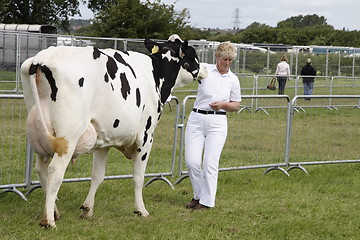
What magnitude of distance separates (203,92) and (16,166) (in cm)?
335

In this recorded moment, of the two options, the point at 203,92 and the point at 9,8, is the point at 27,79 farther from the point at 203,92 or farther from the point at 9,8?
the point at 9,8

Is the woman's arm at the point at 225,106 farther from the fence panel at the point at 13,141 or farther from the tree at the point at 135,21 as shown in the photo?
the tree at the point at 135,21

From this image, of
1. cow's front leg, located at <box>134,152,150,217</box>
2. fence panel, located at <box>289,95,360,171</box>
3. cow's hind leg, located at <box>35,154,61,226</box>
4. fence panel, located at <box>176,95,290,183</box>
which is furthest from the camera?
fence panel, located at <box>289,95,360,171</box>

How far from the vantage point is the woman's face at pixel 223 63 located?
8758 millimetres

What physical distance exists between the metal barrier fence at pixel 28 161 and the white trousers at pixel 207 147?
4.40ft

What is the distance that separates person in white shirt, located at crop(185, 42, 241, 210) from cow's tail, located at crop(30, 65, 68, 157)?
2.36 metres

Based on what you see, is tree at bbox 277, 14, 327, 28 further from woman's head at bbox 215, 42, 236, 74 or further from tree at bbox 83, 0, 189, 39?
woman's head at bbox 215, 42, 236, 74

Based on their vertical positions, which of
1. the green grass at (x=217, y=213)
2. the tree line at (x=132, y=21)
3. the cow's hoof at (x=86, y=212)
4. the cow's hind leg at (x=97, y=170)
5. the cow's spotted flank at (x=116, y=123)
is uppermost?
the tree line at (x=132, y=21)

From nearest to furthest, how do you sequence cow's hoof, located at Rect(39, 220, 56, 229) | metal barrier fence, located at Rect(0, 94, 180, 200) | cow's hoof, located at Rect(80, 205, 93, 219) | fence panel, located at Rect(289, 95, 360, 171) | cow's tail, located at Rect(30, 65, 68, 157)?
1. cow's tail, located at Rect(30, 65, 68, 157)
2. cow's hoof, located at Rect(39, 220, 56, 229)
3. cow's hoof, located at Rect(80, 205, 93, 219)
4. metal barrier fence, located at Rect(0, 94, 180, 200)
5. fence panel, located at Rect(289, 95, 360, 171)

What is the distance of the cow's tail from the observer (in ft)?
22.5

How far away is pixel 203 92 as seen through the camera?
350 inches

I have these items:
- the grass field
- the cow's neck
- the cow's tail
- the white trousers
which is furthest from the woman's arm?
the cow's tail

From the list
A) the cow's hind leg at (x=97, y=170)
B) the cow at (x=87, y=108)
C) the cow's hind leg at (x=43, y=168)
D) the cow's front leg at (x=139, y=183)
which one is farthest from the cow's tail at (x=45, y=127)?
the cow's front leg at (x=139, y=183)

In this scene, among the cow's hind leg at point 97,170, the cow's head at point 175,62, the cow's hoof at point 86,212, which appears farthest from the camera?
the cow's head at point 175,62
